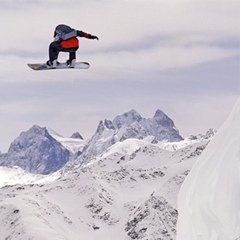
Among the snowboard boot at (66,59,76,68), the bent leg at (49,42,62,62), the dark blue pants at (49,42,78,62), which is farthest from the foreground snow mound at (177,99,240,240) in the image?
the snowboard boot at (66,59,76,68)

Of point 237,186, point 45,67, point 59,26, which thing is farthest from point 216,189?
point 45,67

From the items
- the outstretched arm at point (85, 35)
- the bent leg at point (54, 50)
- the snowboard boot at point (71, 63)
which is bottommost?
the snowboard boot at point (71, 63)

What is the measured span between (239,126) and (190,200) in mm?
1358

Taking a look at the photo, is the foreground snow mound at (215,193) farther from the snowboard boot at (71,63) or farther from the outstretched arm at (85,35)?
the snowboard boot at (71,63)

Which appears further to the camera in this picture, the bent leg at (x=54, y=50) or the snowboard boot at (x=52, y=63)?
the snowboard boot at (x=52, y=63)

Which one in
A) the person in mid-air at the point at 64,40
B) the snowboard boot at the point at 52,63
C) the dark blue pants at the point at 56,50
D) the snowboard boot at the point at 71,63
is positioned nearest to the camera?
the person in mid-air at the point at 64,40

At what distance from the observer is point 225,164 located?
8602 millimetres

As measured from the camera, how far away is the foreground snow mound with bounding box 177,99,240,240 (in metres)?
8.22

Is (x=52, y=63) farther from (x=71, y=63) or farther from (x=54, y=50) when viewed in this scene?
(x=54, y=50)

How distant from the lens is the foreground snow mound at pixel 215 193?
8.22 metres

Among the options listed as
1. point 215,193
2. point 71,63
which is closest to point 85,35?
point 71,63

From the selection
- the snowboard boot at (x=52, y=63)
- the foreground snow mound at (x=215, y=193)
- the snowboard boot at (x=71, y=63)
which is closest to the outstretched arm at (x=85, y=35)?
the snowboard boot at (x=52, y=63)

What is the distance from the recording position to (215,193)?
836 cm

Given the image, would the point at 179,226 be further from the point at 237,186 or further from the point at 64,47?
the point at 64,47
